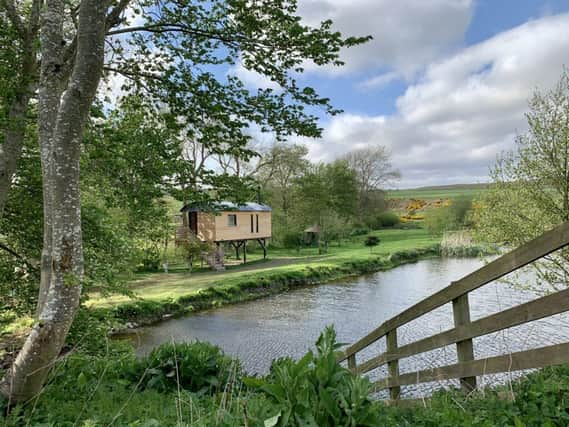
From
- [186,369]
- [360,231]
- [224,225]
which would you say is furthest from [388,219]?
[186,369]

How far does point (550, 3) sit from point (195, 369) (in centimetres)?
744

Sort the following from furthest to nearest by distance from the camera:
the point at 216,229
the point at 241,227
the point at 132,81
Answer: the point at 241,227, the point at 216,229, the point at 132,81

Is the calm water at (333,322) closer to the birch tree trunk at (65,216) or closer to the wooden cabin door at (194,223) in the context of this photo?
the birch tree trunk at (65,216)

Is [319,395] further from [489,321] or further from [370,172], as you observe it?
[370,172]

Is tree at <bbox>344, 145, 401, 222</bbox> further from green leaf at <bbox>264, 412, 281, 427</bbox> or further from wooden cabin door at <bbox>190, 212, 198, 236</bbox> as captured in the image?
green leaf at <bbox>264, 412, 281, 427</bbox>

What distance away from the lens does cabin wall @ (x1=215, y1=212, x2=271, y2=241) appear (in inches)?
901

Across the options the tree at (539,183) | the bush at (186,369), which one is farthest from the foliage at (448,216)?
the bush at (186,369)

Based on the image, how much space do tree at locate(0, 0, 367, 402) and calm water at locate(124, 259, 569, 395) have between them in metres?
5.50

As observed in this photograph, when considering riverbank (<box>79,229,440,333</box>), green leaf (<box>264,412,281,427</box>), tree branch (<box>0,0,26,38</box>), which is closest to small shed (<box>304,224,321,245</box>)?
riverbank (<box>79,229,440,333</box>)

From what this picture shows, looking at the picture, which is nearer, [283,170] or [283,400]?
[283,400]

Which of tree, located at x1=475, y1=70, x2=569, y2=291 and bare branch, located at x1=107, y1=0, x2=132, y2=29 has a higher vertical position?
bare branch, located at x1=107, y1=0, x2=132, y2=29

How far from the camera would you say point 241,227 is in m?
24.7

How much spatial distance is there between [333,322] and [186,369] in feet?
26.7

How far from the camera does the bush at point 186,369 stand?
10.5 ft
